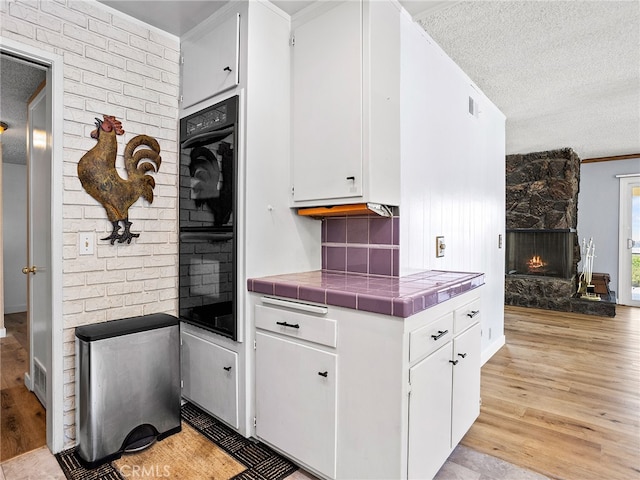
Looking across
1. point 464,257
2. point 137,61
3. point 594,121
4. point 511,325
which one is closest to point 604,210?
point 594,121

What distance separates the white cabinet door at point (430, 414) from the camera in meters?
1.50

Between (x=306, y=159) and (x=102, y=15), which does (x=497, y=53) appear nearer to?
(x=306, y=159)

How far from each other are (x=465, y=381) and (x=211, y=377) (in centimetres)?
147

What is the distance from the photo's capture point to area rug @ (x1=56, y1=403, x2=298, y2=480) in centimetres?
177

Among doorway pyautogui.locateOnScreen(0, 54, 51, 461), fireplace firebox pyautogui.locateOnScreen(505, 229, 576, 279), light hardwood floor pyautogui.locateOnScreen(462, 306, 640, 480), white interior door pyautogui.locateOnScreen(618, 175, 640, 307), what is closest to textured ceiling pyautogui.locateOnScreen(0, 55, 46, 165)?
doorway pyautogui.locateOnScreen(0, 54, 51, 461)

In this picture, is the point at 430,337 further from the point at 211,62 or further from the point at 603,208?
the point at 603,208

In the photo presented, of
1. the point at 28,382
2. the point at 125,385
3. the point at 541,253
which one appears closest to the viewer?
the point at 125,385

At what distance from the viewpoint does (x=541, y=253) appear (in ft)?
19.5

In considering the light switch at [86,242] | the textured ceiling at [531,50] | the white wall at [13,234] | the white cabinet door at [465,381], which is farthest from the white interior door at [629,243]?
the white wall at [13,234]

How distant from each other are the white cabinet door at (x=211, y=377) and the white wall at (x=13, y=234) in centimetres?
497

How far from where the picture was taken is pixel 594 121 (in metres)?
4.27

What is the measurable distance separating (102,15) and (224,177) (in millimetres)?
1170

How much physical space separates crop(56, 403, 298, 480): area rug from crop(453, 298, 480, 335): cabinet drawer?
1.10m
